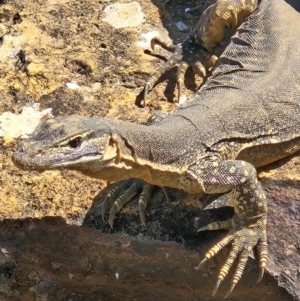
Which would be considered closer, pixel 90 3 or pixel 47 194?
pixel 47 194

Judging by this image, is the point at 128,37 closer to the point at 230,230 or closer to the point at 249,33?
the point at 249,33

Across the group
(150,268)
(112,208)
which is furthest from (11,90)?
(150,268)

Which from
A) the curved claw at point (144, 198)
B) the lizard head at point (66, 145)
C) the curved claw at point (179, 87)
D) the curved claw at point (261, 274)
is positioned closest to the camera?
the lizard head at point (66, 145)

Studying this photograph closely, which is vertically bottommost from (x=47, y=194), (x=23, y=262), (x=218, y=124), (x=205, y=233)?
(x=23, y=262)

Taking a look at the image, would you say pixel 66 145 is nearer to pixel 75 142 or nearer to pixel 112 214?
pixel 75 142

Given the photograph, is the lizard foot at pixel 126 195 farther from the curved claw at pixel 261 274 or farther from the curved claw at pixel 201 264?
the curved claw at pixel 261 274

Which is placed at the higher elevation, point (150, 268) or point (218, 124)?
point (218, 124)

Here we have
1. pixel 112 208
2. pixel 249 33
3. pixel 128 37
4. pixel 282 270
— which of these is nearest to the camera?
pixel 282 270

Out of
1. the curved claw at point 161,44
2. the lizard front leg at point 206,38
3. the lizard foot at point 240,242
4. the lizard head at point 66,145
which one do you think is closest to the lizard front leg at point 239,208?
the lizard foot at point 240,242
